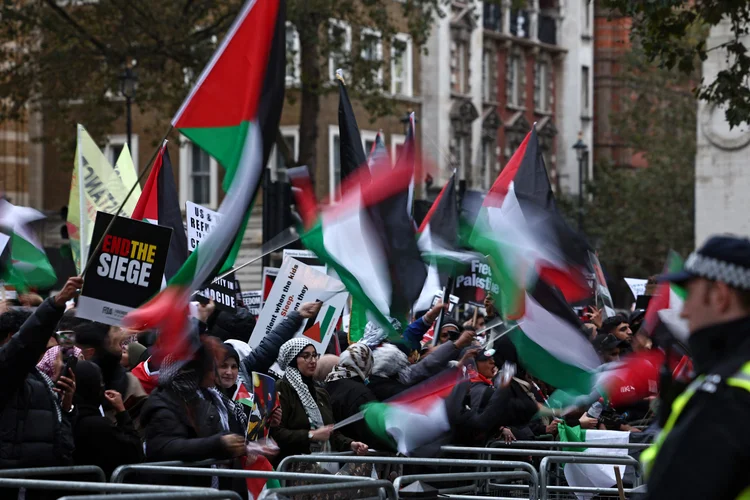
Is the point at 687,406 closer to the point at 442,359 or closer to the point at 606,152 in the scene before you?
the point at 442,359

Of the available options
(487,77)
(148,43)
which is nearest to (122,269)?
(148,43)

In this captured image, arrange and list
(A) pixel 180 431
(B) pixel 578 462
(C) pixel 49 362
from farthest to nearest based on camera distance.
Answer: (B) pixel 578 462, (C) pixel 49 362, (A) pixel 180 431

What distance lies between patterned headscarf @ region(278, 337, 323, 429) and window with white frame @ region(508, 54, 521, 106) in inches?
1965

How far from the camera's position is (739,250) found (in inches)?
160

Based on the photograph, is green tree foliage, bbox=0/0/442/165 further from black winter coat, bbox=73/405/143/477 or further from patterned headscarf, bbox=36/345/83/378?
black winter coat, bbox=73/405/143/477

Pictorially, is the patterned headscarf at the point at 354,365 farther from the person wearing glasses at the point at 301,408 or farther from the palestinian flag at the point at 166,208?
the palestinian flag at the point at 166,208

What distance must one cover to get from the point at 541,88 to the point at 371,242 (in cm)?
5308

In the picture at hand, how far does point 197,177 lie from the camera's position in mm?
45656

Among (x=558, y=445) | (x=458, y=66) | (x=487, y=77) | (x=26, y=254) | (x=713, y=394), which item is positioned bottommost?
(x=558, y=445)

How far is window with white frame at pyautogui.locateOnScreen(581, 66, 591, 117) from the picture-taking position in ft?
209

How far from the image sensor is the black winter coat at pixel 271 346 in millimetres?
9466

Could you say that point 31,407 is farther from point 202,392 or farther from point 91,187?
point 91,187

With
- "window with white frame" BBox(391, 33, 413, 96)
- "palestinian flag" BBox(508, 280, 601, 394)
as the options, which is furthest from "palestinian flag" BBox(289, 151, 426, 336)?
"window with white frame" BBox(391, 33, 413, 96)

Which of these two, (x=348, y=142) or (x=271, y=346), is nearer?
(x=271, y=346)
